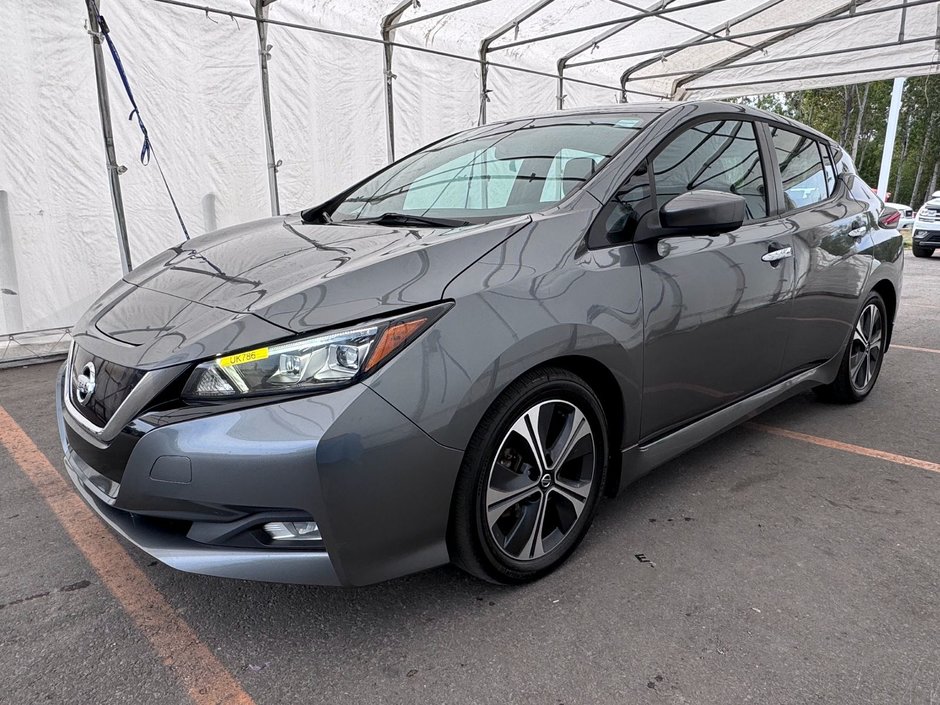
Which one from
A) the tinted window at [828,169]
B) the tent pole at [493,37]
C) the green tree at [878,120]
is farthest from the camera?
the green tree at [878,120]

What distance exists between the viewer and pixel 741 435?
3.36 metres

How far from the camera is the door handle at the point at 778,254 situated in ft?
8.86

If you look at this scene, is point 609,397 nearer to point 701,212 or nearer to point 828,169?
point 701,212

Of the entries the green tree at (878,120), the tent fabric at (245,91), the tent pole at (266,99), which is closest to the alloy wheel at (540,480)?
the tent fabric at (245,91)

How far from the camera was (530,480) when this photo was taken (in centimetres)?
199

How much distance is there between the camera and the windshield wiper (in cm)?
217

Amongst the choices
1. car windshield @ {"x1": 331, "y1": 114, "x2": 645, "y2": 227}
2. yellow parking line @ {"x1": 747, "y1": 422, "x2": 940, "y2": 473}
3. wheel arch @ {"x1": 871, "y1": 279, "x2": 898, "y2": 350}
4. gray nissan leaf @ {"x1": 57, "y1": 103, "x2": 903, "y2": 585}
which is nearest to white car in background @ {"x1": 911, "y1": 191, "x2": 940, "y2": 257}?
wheel arch @ {"x1": 871, "y1": 279, "x2": 898, "y2": 350}

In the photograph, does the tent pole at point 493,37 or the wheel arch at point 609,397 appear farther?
the tent pole at point 493,37

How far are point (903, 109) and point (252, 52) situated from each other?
46.3 meters

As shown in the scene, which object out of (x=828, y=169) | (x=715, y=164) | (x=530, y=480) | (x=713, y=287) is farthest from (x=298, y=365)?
(x=828, y=169)

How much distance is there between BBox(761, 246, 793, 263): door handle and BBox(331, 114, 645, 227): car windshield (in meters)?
0.77

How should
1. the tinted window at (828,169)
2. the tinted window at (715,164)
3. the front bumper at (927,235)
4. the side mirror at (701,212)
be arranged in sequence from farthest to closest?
1. the front bumper at (927,235)
2. the tinted window at (828,169)
3. the tinted window at (715,164)
4. the side mirror at (701,212)

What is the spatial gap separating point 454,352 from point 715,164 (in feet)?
5.20

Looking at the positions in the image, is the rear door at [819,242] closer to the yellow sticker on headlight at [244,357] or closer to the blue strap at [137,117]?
the yellow sticker on headlight at [244,357]
